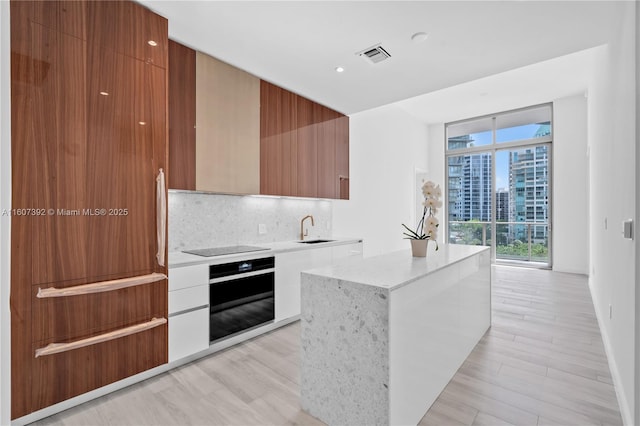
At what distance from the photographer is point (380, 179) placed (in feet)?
19.0

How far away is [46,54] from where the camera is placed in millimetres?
1780

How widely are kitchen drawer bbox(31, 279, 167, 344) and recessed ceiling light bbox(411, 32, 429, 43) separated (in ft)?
8.86

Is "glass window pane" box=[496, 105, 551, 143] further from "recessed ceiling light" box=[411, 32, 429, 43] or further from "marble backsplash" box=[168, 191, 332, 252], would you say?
"recessed ceiling light" box=[411, 32, 429, 43]

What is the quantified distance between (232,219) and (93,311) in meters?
1.63

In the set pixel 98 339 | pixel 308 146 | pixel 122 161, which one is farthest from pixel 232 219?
pixel 98 339

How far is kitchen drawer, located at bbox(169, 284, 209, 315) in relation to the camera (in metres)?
2.36

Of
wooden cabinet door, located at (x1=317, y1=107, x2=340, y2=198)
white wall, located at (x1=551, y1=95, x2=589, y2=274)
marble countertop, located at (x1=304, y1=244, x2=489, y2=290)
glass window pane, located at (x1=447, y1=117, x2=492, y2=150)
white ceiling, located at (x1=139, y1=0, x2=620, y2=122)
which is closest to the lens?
marble countertop, located at (x1=304, y1=244, x2=489, y2=290)

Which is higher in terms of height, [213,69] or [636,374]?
[213,69]

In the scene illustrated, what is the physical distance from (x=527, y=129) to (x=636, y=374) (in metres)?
6.27

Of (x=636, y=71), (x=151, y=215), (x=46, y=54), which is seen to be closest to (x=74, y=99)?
(x=46, y=54)

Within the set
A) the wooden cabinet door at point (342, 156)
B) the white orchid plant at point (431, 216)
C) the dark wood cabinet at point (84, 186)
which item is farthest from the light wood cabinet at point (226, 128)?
the white orchid plant at point (431, 216)
